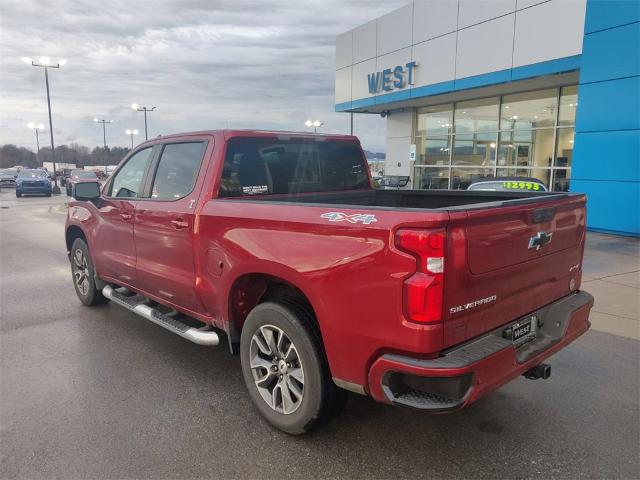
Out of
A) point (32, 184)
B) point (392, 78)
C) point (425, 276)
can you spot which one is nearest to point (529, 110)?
point (392, 78)

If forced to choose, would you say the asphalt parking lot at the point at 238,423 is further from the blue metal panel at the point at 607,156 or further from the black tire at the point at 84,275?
the blue metal panel at the point at 607,156

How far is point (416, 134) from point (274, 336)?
20.6 metres

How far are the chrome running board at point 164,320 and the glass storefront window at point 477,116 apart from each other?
16629mm

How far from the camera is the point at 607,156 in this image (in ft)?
41.7

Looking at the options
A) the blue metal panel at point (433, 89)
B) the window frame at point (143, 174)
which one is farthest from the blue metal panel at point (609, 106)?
the window frame at point (143, 174)

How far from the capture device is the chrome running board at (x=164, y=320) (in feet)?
12.7

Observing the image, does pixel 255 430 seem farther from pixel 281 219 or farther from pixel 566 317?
pixel 566 317

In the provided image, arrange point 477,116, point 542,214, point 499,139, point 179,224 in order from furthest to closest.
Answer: point 477,116
point 499,139
point 179,224
point 542,214

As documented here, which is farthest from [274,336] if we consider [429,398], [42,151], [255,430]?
[42,151]

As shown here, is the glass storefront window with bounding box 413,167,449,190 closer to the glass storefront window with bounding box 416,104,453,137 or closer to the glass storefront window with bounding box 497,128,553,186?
the glass storefront window with bounding box 416,104,453,137

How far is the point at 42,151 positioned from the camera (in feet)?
355

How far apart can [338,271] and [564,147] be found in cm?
1575

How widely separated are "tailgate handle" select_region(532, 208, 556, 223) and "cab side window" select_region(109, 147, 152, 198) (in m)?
3.52

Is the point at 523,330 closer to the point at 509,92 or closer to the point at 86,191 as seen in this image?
the point at 86,191
